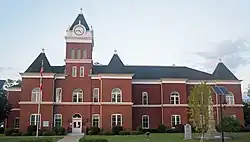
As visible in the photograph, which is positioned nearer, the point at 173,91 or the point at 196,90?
the point at 196,90

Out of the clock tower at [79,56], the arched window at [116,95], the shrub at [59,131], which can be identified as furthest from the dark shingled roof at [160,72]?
the shrub at [59,131]

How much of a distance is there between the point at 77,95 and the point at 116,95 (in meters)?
5.77

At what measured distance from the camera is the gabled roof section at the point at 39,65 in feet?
142

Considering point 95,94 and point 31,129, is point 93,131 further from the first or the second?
point 31,129

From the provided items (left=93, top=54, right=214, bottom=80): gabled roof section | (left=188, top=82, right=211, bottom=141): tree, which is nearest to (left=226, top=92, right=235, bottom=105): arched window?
(left=93, top=54, right=214, bottom=80): gabled roof section

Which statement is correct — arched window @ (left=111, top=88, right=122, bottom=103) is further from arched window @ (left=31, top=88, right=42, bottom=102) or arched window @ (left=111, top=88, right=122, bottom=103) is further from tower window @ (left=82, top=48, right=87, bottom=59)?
arched window @ (left=31, top=88, right=42, bottom=102)

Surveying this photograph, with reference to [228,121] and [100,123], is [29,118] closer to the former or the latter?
[100,123]

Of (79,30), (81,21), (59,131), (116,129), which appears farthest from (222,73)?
(59,131)

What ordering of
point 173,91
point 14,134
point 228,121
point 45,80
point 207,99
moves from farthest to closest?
1. point 173,91
2. point 45,80
3. point 14,134
4. point 228,121
5. point 207,99

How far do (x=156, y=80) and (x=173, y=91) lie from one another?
10.5ft

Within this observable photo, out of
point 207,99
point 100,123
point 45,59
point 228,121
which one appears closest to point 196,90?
point 207,99

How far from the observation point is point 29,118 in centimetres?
4200

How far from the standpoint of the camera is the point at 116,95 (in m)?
43.6

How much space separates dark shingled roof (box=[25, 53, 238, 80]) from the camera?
4422 centimetres
